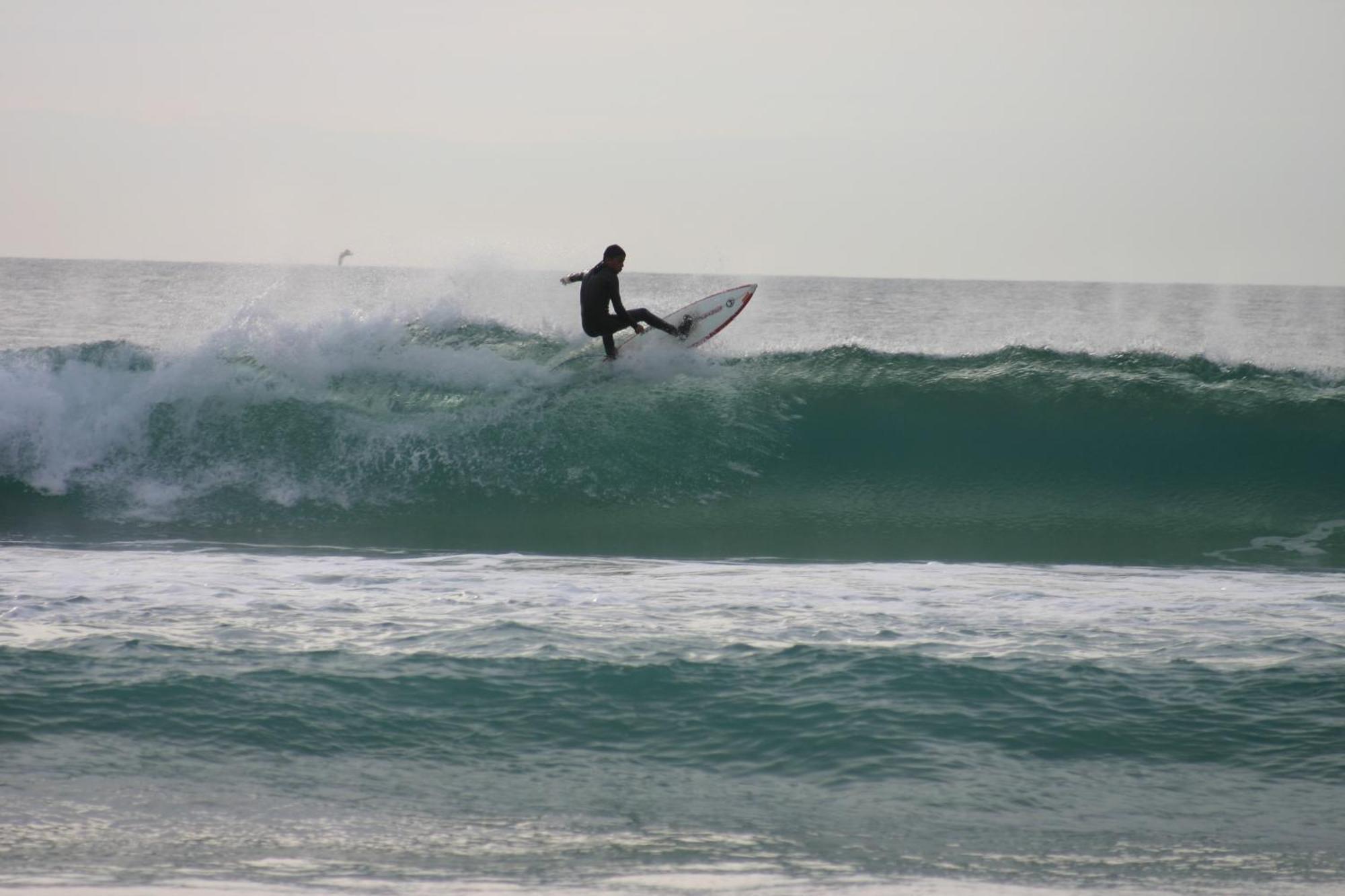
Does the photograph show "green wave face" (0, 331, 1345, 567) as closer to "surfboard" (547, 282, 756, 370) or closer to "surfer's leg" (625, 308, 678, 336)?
"surfboard" (547, 282, 756, 370)

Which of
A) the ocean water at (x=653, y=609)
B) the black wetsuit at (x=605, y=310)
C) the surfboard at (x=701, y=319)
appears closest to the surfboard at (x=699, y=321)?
the surfboard at (x=701, y=319)

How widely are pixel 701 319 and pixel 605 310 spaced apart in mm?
1462

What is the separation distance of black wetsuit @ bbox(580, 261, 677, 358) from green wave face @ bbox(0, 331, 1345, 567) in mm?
676

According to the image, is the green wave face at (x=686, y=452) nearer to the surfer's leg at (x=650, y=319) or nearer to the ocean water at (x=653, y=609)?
the ocean water at (x=653, y=609)

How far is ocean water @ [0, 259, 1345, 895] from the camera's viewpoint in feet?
14.3

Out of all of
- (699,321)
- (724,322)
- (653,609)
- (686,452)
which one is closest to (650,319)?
(699,321)

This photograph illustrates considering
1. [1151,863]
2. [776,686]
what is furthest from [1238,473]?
[1151,863]

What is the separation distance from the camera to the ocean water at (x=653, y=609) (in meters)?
4.35

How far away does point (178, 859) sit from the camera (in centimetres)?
403

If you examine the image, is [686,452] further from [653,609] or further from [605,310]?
[653,609]

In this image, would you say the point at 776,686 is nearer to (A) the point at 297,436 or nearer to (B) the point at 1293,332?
(A) the point at 297,436

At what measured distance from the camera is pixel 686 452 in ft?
42.5

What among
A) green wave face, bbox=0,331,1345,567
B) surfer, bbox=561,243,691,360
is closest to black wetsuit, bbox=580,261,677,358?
surfer, bbox=561,243,691,360

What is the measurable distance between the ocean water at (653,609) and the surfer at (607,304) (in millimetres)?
686
